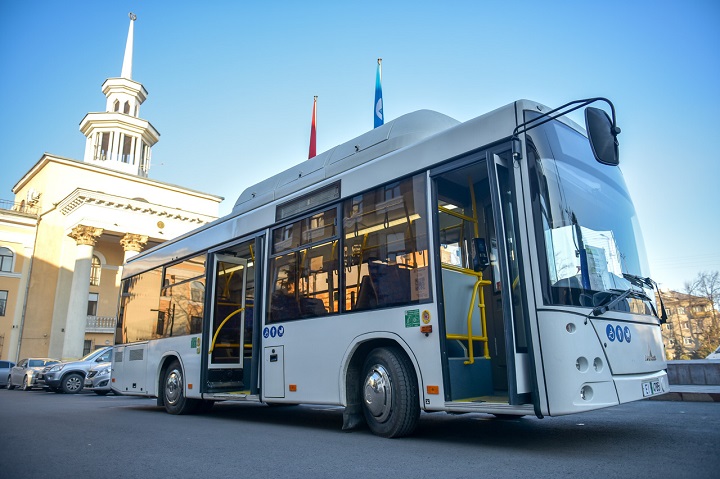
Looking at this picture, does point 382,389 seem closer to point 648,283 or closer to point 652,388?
point 652,388

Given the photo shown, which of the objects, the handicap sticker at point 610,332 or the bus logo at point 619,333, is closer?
the handicap sticker at point 610,332

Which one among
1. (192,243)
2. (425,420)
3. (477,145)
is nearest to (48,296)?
(192,243)

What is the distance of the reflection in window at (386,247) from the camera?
19.5 feet

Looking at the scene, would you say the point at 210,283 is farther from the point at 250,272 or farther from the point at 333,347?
the point at 333,347

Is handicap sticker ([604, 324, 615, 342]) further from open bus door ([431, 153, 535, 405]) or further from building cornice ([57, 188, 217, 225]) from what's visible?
building cornice ([57, 188, 217, 225])

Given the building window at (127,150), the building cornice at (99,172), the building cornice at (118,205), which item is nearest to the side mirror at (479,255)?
the building cornice at (118,205)

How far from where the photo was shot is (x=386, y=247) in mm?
6305

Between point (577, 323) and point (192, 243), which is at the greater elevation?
point (192, 243)

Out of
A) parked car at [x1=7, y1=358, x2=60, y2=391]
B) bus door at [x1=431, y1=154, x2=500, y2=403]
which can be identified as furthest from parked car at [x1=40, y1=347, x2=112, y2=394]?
bus door at [x1=431, y1=154, x2=500, y2=403]

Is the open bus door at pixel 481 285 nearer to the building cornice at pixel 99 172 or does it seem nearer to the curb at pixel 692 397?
the curb at pixel 692 397

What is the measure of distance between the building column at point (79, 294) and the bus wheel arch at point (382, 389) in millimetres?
34078

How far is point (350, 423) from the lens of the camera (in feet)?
21.2

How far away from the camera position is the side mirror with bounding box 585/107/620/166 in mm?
4781

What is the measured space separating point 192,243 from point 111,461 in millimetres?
5952
